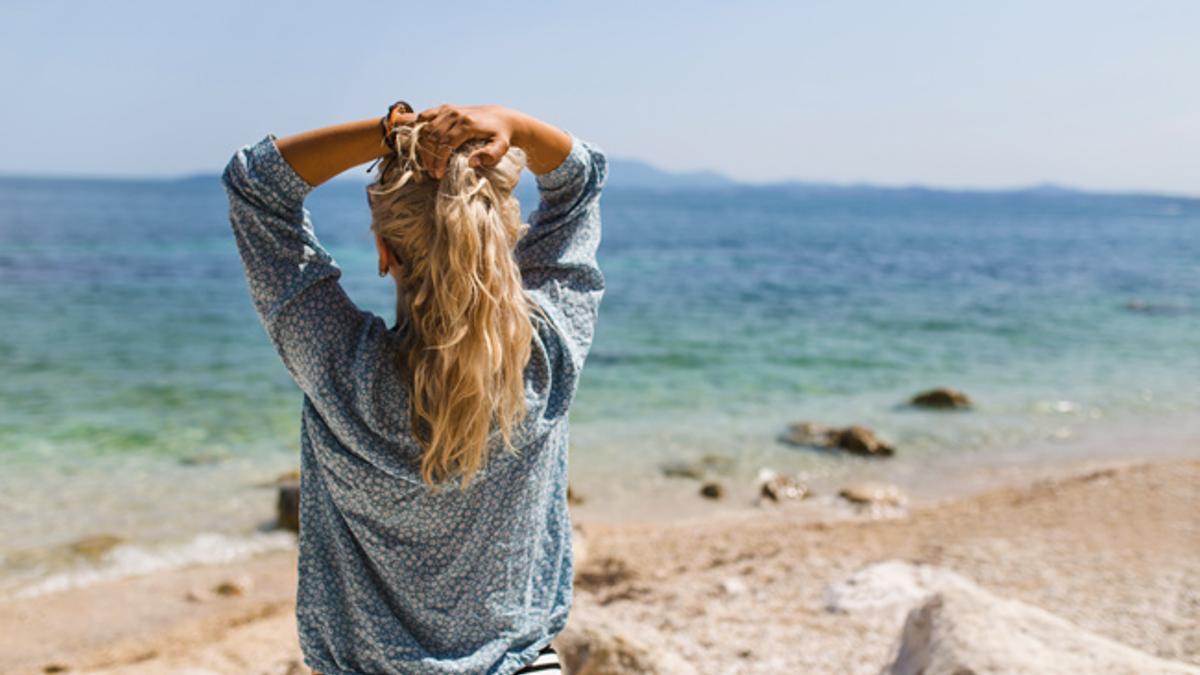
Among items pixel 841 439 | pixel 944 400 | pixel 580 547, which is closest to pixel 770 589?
pixel 580 547

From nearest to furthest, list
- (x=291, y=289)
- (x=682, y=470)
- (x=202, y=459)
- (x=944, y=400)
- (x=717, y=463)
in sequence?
(x=291, y=289) → (x=682, y=470) → (x=202, y=459) → (x=717, y=463) → (x=944, y=400)

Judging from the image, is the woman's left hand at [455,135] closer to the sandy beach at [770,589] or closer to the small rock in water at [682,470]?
the sandy beach at [770,589]

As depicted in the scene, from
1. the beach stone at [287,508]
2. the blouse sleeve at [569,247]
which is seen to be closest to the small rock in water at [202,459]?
the beach stone at [287,508]

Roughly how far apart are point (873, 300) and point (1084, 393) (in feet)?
40.3

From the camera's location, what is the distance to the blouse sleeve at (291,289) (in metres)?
1.72

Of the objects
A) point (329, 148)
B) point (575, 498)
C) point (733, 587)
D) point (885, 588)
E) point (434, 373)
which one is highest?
point (329, 148)

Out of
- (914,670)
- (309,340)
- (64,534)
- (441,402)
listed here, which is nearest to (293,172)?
(309,340)

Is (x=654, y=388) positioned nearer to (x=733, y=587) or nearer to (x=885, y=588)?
(x=733, y=587)

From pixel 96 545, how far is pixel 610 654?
5.76 m

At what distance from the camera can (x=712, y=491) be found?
9.64 m

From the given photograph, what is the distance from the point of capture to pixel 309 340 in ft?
5.67

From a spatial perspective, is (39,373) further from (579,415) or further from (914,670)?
(914,670)

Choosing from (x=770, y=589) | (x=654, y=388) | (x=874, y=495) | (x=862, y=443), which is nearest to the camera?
(x=770, y=589)

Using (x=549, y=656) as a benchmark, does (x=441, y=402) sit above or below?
above
